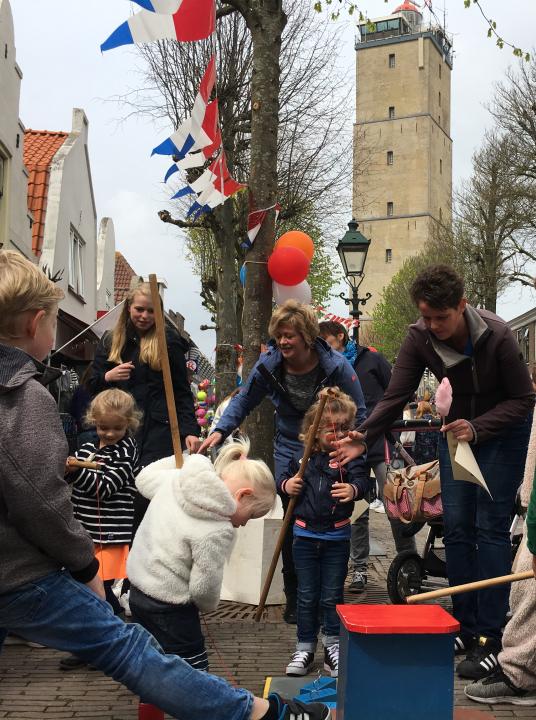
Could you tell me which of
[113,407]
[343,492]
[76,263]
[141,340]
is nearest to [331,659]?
[343,492]

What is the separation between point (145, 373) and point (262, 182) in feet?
8.62

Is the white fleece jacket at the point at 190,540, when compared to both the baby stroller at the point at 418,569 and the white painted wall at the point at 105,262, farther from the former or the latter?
the white painted wall at the point at 105,262

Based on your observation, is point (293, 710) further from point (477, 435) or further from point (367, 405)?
point (367, 405)

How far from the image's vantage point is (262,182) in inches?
292

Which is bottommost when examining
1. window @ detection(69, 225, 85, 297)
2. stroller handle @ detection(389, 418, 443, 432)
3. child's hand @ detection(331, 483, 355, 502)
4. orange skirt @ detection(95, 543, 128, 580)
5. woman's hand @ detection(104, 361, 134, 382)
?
orange skirt @ detection(95, 543, 128, 580)

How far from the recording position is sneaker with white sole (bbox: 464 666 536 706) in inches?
161

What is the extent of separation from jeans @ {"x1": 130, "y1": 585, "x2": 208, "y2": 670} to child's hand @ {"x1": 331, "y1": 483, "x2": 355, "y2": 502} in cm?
131

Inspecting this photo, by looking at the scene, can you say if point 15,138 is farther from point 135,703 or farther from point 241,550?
point 135,703

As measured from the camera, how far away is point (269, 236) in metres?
7.38

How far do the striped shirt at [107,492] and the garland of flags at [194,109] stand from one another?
9.02ft

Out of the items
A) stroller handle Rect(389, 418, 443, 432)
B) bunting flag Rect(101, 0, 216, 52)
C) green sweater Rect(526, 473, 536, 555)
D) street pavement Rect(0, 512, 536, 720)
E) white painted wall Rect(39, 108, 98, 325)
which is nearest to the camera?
green sweater Rect(526, 473, 536, 555)

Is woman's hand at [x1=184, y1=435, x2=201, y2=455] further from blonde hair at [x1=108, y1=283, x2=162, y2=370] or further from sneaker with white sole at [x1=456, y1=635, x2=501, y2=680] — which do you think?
sneaker with white sole at [x1=456, y1=635, x2=501, y2=680]

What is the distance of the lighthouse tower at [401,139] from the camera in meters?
78.4

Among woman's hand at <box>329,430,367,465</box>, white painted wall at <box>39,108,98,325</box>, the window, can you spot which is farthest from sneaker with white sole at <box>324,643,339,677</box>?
the window
